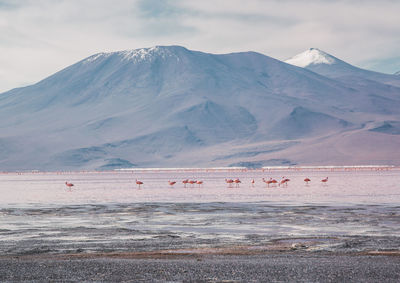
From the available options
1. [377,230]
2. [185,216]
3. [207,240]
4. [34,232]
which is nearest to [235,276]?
[207,240]

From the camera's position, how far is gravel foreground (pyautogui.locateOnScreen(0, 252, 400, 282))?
13953 mm

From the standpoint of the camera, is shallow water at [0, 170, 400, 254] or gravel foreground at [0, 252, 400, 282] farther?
shallow water at [0, 170, 400, 254]

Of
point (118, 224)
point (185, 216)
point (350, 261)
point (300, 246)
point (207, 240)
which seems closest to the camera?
point (350, 261)

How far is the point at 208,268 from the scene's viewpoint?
592 inches

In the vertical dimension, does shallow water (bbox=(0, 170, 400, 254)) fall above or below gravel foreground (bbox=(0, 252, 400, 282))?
above

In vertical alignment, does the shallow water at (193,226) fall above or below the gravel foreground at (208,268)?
above

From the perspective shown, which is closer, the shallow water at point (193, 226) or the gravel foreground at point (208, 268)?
the gravel foreground at point (208, 268)

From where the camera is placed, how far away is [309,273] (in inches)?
563

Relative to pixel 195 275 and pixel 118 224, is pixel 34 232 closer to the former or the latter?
pixel 118 224

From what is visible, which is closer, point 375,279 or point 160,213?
point 375,279

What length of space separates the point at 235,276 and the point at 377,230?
1040cm

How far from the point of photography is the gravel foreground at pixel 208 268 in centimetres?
1395

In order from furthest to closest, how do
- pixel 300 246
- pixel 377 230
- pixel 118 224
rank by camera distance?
pixel 118 224 < pixel 377 230 < pixel 300 246

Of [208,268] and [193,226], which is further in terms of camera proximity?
[193,226]
